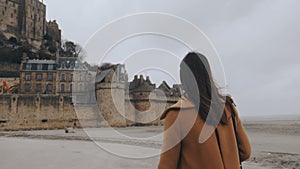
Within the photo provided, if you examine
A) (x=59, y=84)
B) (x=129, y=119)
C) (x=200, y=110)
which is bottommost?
(x=129, y=119)

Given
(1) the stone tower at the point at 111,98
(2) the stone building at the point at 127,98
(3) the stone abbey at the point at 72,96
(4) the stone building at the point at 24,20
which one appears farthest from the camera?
(4) the stone building at the point at 24,20

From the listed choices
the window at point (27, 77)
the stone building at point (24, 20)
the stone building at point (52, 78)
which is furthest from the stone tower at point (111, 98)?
the stone building at point (24, 20)

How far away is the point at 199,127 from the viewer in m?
1.58

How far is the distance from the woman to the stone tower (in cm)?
3393

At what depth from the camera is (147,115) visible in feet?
142

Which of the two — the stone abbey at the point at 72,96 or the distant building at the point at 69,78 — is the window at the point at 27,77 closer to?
the stone abbey at the point at 72,96

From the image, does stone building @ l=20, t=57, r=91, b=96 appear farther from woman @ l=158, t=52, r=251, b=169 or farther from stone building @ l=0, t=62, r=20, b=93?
woman @ l=158, t=52, r=251, b=169

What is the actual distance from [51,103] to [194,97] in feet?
117

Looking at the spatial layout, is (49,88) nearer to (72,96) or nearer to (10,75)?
(72,96)

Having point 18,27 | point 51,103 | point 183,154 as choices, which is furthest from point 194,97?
point 18,27

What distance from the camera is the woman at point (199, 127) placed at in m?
1.57

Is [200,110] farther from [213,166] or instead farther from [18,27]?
[18,27]

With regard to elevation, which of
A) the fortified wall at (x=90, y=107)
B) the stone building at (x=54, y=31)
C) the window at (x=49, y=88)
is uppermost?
the stone building at (x=54, y=31)

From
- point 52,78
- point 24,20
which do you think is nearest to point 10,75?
point 52,78
